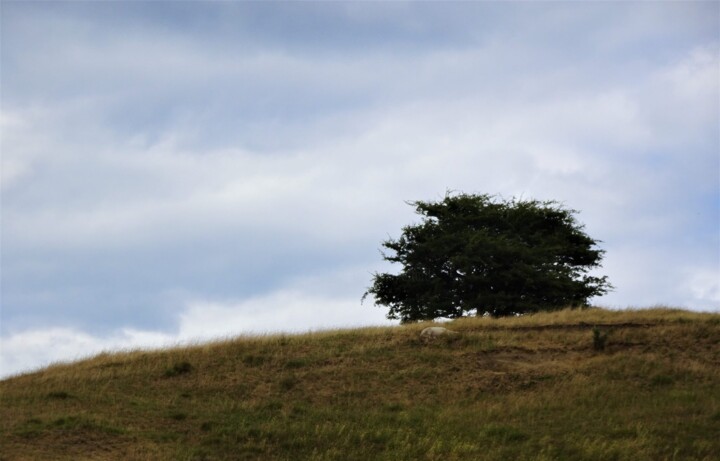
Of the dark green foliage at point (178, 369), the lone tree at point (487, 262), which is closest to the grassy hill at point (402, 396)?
the dark green foliage at point (178, 369)

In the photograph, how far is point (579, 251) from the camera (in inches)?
1783

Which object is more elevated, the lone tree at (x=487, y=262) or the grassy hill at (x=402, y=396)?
the lone tree at (x=487, y=262)

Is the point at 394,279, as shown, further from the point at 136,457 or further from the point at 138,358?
the point at 136,457

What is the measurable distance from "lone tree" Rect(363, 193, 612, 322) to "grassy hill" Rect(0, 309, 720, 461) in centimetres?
1104

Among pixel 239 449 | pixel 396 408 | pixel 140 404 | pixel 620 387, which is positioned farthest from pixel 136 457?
pixel 620 387

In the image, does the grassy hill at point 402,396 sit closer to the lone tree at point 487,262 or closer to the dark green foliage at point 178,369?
the dark green foliage at point 178,369

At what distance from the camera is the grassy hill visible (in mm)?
19609

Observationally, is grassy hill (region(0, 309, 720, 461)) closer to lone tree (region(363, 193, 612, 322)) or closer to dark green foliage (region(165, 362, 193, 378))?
dark green foliage (region(165, 362, 193, 378))

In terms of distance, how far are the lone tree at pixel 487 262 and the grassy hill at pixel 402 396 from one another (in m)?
11.0

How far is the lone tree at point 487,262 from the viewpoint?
138 feet

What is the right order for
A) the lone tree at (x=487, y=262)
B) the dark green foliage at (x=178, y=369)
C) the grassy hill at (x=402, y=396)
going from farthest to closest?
the lone tree at (x=487, y=262), the dark green foliage at (x=178, y=369), the grassy hill at (x=402, y=396)

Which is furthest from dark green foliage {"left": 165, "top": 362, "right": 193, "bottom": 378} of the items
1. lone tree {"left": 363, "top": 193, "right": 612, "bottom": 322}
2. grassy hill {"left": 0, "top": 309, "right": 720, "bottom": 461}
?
lone tree {"left": 363, "top": 193, "right": 612, "bottom": 322}

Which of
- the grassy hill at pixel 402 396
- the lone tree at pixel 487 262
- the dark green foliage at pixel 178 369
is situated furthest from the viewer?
the lone tree at pixel 487 262

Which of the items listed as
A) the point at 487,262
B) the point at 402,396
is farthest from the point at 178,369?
the point at 487,262
